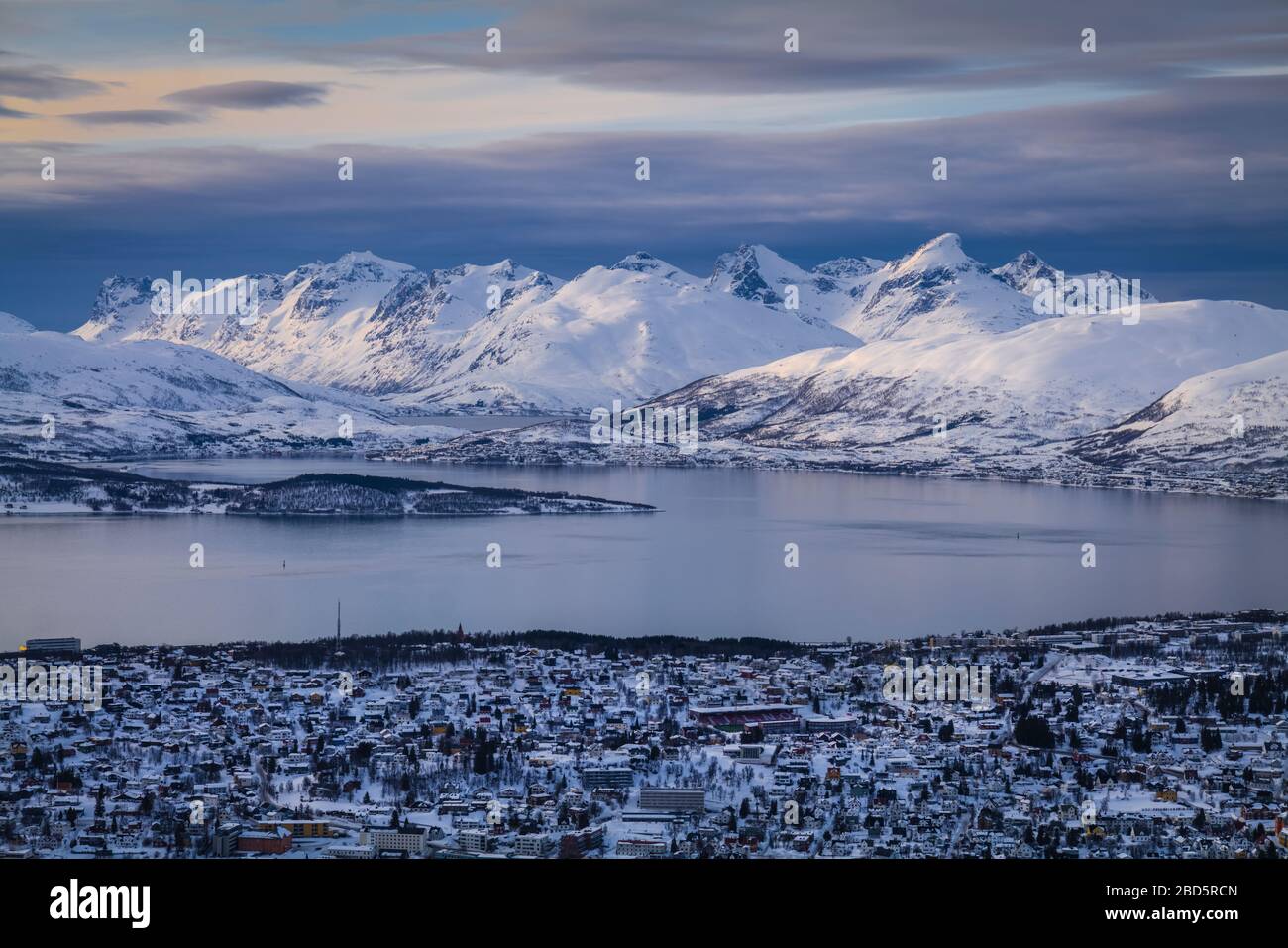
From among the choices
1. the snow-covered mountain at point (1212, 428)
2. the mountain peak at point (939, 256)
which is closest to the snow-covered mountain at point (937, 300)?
the mountain peak at point (939, 256)

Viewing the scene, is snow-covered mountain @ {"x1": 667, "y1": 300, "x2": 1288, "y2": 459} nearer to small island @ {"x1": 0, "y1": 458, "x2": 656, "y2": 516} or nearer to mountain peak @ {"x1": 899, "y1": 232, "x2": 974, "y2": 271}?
small island @ {"x1": 0, "y1": 458, "x2": 656, "y2": 516}

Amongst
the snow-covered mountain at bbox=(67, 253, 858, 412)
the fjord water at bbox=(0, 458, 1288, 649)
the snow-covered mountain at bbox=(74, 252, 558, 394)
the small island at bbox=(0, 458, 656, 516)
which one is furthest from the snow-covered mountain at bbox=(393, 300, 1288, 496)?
the snow-covered mountain at bbox=(74, 252, 558, 394)

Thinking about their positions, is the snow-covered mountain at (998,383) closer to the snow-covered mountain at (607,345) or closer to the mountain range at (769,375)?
the mountain range at (769,375)

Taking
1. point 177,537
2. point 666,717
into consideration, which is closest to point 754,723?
point 666,717

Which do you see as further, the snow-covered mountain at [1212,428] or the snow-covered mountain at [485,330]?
the snow-covered mountain at [485,330]

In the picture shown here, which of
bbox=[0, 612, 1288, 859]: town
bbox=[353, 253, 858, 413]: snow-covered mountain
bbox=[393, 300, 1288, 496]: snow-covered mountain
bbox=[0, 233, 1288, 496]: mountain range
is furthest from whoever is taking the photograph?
bbox=[353, 253, 858, 413]: snow-covered mountain
